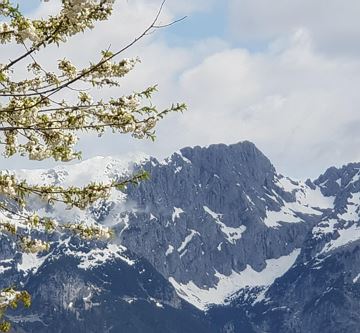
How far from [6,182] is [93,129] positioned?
101 inches

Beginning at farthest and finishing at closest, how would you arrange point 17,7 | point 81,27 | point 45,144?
point 45,144 → point 81,27 → point 17,7

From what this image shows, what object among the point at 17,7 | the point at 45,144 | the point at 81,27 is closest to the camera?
the point at 17,7

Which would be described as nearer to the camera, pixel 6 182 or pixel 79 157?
pixel 6 182

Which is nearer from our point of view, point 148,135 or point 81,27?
point 81,27

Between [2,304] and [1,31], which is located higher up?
[1,31]

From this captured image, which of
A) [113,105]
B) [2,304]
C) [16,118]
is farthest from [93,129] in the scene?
[2,304]

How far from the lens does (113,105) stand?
2036 cm

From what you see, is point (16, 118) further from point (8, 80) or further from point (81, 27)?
point (81, 27)

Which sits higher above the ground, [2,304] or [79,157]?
[79,157]

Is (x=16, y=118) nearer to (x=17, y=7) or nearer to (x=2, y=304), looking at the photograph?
(x=17, y=7)

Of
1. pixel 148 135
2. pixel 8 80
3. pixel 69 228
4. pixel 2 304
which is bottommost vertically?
pixel 2 304

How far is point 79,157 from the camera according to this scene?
20781 mm

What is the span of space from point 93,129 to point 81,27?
2573 millimetres

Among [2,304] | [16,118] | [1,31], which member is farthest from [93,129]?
[2,304]
